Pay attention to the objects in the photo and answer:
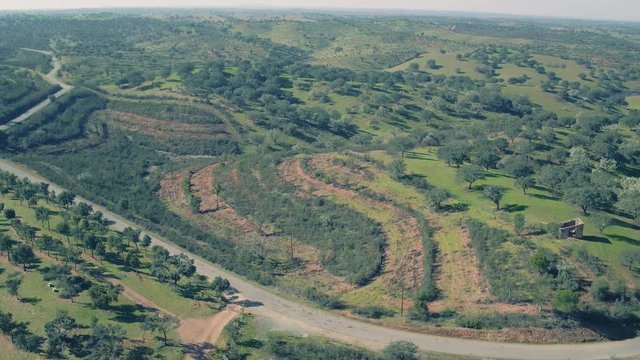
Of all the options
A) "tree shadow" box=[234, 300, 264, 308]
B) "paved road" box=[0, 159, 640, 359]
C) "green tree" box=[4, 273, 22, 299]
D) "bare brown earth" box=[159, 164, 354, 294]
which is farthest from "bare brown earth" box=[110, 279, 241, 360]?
"green tree" box=[4, 273, 22, 299]

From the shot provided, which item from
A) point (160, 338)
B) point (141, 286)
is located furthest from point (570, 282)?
point (141, 286)

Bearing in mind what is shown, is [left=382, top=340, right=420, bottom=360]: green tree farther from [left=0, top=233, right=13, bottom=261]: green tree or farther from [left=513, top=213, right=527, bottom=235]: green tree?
[left=0, top=233, right=13, bottom=261]: green tree

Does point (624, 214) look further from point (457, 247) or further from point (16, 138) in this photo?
point (16, 138)

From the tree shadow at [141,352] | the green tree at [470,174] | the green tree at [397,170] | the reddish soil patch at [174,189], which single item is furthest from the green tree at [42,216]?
the green tree at [470,174]

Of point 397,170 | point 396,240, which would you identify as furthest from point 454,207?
point 397,170

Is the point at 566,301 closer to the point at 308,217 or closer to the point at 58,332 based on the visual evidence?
the point at 308,217
